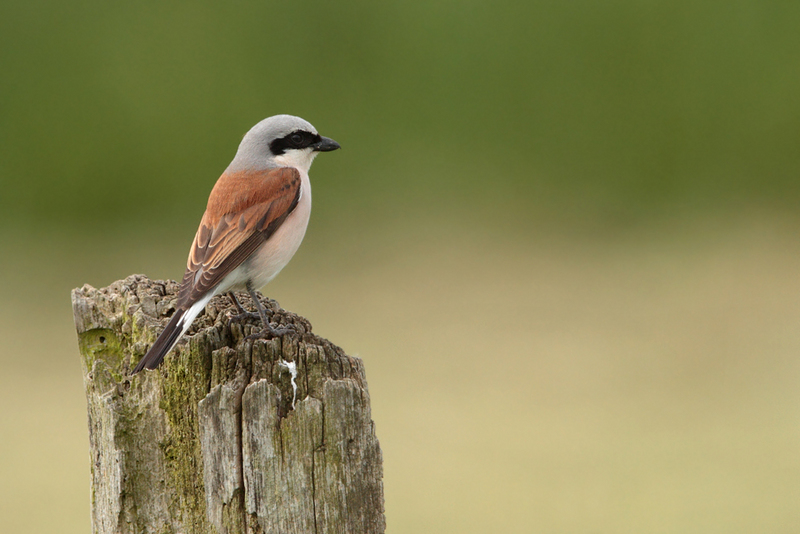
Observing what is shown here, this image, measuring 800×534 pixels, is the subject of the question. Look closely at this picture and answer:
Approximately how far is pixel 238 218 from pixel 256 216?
0.28 ft

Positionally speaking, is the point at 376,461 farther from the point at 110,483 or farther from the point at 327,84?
the point at 327,84

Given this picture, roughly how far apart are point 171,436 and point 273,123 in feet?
7.66

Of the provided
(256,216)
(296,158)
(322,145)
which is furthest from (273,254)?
(322,145)

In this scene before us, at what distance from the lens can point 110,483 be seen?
281 cm

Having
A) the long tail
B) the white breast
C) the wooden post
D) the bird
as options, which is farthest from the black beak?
the wooden post

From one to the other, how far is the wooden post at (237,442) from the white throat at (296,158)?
178cm

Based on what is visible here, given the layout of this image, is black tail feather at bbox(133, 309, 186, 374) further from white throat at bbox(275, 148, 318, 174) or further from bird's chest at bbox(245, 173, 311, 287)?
white throat at bbox(275, 148, 318, 174)

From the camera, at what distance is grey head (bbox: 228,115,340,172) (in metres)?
4.69

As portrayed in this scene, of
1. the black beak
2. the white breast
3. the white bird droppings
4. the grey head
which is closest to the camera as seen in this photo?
the white bird droppings

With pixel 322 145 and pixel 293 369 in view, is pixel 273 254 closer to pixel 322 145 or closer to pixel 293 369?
pixel 322 145

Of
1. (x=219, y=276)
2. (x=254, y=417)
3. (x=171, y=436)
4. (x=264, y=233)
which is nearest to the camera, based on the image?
(x=254, y=417)

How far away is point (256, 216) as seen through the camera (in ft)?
13.8

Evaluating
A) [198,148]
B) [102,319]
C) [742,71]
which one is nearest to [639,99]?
[742,71]

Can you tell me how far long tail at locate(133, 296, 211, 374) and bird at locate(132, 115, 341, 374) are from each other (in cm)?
28
